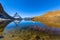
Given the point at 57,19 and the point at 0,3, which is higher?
the point at 0,3

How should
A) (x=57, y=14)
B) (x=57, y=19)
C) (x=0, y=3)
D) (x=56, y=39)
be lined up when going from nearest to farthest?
(x=56, y=39), (x=0, y=3), (x=57, y=19), (x=57, y=14)

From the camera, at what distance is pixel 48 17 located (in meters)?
23.0

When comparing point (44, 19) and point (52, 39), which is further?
point (44, 19)

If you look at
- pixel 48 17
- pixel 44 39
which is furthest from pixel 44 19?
pixel 44 39

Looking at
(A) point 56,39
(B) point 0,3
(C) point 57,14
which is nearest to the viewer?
(A) point 56,39

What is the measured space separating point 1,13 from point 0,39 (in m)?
13.8

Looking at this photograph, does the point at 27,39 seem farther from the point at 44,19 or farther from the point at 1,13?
the point at 44,19

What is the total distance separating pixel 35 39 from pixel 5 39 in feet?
5.16

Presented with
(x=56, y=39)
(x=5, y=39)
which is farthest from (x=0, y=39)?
(x=56, y=39)

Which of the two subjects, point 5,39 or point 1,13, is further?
point 1,13

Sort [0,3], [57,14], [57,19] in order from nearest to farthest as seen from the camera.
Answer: [0,3], [57,19], [57,14]

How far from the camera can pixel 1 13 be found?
20.9 m

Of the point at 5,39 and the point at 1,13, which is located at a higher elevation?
the point at 1,13

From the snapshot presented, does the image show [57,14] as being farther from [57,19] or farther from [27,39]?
[27,39]
